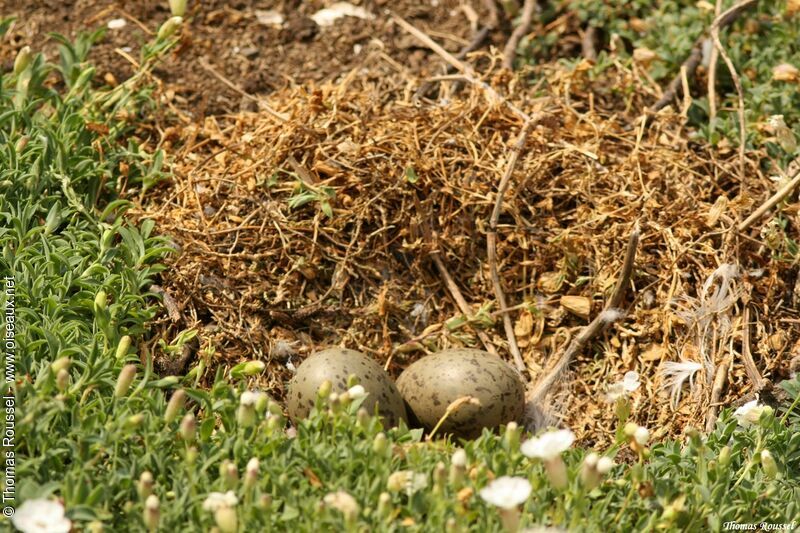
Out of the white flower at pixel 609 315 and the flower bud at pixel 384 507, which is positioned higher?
the flower bud at pixel 384 507

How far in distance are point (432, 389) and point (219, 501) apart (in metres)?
1.05

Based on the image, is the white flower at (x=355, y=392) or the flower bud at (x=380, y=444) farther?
the white flower at (x=355, y=392)

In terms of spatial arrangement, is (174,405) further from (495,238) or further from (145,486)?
(495,238)

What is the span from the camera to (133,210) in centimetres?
354

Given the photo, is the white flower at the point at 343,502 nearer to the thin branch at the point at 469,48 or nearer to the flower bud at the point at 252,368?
the flower bud at the point at 252,368

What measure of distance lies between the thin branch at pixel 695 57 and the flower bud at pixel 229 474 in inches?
103

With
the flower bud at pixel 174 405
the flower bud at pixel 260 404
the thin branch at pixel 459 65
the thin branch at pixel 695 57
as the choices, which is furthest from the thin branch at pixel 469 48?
the flower bud at pixel 174 405

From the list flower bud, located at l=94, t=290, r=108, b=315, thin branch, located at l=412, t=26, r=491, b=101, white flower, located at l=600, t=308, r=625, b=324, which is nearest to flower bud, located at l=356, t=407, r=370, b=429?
flower bud, located at l=94, t=290, r=108, b=315

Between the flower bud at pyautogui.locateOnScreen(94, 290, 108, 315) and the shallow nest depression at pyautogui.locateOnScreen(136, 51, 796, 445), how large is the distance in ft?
1.20

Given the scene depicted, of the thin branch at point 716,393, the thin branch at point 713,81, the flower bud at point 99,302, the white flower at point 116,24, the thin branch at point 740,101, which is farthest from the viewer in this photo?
the white flower at point 116,24

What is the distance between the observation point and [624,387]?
3145 mm

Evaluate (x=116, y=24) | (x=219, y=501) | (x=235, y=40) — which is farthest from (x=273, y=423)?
(x=116, y=24)

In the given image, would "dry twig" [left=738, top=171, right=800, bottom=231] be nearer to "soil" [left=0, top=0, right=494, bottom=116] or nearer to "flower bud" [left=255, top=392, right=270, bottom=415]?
"soil" [left=0, top=0, right=494, bottom=116]

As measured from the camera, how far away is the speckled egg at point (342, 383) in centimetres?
294
